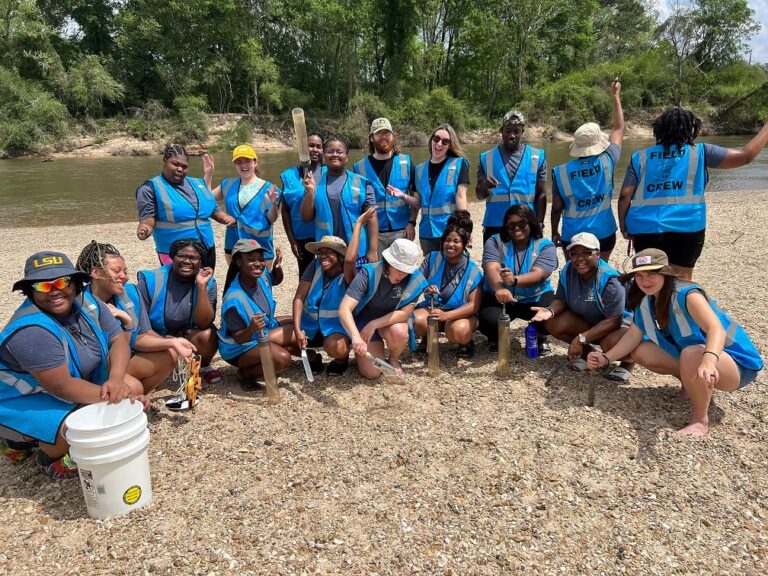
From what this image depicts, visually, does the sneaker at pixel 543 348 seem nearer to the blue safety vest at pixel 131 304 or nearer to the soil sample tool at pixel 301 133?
the soil sample tool at pixel 301 133

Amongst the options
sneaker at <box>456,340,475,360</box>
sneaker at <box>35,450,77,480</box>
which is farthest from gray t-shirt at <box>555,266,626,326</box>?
sneaker at <box>35,450,77,480</box>

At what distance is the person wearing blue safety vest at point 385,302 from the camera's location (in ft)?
14.5

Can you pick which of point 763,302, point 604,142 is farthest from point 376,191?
point 763,302

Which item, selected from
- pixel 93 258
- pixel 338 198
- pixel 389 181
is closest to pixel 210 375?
pixel 93 258

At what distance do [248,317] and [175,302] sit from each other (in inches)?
25.5

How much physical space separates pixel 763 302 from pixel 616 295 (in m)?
3.19

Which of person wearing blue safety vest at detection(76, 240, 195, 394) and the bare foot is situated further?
person wearing blue safety vest at detection(76, 240, 195, 394)

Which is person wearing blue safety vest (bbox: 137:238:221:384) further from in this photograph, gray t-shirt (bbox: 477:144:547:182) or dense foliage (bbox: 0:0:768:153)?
dense foliage (bbox: 0:0:768:153)

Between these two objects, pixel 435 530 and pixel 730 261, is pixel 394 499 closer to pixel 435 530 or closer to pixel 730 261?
pixel 435 530

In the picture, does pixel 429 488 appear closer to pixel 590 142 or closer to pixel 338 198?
pixel 338 198

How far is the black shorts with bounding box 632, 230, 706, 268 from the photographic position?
4.62m

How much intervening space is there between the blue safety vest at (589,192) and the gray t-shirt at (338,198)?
1.82m

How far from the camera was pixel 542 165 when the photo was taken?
17.6ft

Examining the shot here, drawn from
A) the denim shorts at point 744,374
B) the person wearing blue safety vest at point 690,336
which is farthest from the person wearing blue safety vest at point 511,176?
the denim shorts at point 744,374
